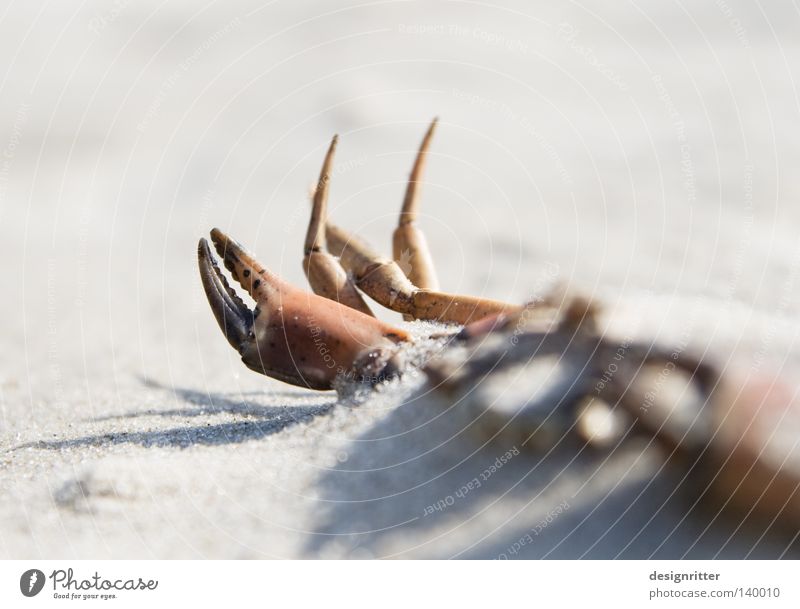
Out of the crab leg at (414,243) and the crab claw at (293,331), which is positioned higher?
the crab leg at (414,243)

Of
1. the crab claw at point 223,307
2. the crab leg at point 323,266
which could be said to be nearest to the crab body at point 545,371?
the crab claw at point 223,307

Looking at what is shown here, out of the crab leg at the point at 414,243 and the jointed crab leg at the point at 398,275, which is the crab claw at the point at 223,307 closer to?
the jointed crab leg at the point at 398,275

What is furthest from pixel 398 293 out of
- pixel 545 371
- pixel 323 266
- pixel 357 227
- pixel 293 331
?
pixel 357 227

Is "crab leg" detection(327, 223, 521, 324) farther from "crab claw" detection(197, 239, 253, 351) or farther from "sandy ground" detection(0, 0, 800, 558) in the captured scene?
"crab claw" detection(197, 239, 253, 351)

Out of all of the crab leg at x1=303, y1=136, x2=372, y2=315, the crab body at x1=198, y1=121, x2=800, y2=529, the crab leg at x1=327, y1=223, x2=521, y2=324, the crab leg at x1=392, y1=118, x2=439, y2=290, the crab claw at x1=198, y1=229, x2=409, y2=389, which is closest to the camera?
the crab body at x1=198, y1=121, x2=800, y2=529

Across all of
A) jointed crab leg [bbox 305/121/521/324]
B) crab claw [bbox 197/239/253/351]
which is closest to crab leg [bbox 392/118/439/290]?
jointed crab leg [bbox 305/121/521/324]
